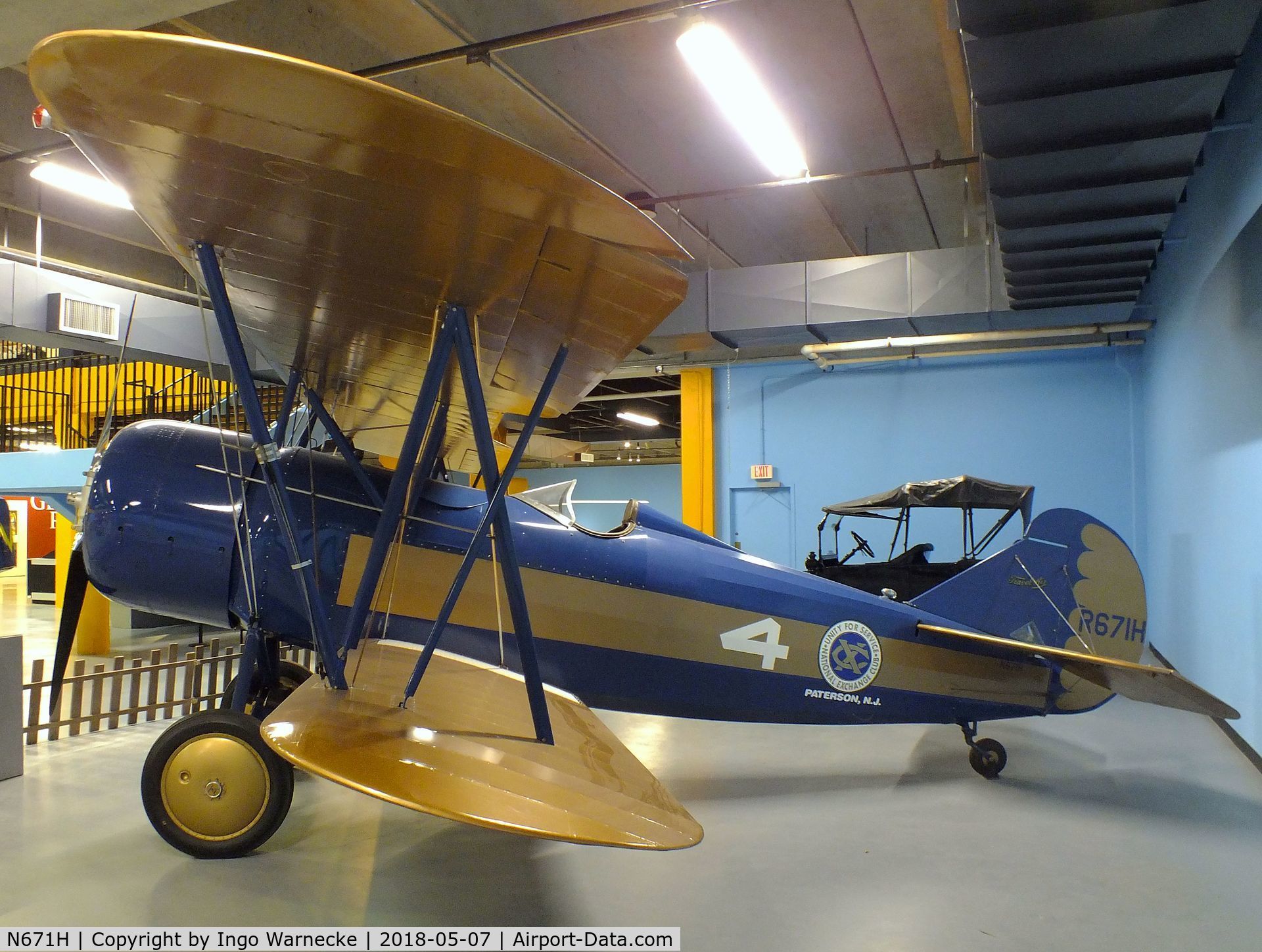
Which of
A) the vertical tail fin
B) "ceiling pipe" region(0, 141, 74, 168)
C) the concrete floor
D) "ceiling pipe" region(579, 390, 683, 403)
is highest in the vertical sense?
"ceiling pipe" region(0, 141, 74, 168)

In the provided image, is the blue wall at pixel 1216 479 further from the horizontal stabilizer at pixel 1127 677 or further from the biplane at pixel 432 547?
the horizontal stabilizer at pixel 1127 677

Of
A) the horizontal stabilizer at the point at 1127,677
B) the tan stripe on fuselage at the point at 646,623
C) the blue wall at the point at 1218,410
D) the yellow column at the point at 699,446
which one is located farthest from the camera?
the yellow column at the point at 699,446

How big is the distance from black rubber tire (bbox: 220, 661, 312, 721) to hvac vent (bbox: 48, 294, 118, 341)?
15.4ft

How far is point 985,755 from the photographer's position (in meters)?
4.57

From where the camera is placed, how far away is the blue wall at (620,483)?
80.4 ft

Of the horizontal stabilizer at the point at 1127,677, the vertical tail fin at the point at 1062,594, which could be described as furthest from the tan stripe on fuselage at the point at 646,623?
the vertical tail fin at the point at 1062,594

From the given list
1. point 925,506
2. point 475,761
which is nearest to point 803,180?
point 925,506

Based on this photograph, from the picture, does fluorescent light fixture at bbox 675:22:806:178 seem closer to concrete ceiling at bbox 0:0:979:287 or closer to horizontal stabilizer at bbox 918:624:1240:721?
concrete ceiling at bbox 0:0:979:287

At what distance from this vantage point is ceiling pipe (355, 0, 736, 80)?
476cm

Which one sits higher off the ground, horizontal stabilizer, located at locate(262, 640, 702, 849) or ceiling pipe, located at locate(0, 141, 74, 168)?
ceiling pipe, located at locate(0, 141, 74, 168)

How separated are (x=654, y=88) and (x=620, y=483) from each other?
19.6 m

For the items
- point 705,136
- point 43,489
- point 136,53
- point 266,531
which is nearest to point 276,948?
point 266,531

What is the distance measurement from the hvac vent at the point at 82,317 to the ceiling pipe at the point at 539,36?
161 inches

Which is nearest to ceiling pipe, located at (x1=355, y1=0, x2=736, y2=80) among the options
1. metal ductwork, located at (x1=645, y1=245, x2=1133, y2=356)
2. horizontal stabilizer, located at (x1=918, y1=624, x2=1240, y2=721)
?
metal ductwork, located at (x1=645, y1=245, x2=1133, y2=356)
